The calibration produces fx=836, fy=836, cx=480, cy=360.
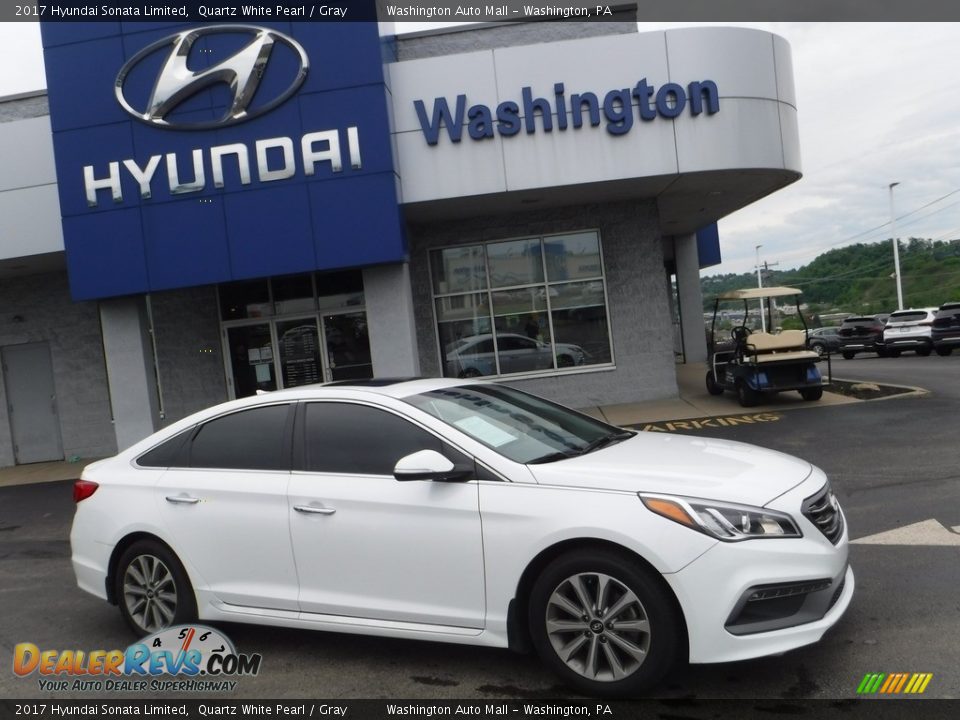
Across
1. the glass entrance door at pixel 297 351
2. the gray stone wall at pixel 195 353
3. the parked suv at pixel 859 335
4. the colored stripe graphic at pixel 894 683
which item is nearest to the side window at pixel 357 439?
the colored stripe graphic at pixel 894 683

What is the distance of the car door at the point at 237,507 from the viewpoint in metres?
4.68

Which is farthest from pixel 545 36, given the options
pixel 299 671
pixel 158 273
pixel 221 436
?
pixel 299 671

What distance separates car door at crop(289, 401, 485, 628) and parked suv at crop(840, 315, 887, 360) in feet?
91.2

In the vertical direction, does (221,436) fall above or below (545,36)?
below

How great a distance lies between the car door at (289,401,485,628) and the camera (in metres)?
4.19

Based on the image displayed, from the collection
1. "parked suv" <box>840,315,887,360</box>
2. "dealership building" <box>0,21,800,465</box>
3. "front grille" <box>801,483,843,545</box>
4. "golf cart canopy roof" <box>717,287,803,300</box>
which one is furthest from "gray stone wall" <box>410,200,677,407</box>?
"parked suv" <box>840,315,887,360</box>

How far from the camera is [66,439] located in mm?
16422

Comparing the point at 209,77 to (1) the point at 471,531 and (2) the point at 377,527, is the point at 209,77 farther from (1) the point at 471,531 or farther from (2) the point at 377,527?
(1) the point at 471,531

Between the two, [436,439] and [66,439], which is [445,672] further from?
[66,439]

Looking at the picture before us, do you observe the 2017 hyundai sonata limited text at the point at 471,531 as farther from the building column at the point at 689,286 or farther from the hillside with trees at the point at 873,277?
the hillside with trees at the point at 873,277

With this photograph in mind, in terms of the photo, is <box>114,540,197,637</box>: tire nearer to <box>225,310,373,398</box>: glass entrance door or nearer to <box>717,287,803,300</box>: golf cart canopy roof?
<box>225,310,373,398</box>: glass entrance door

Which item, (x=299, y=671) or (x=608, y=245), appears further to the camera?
(x=608, y=245)

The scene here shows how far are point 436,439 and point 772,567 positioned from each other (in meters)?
1.78

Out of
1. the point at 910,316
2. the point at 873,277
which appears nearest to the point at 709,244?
the point at 910,316
